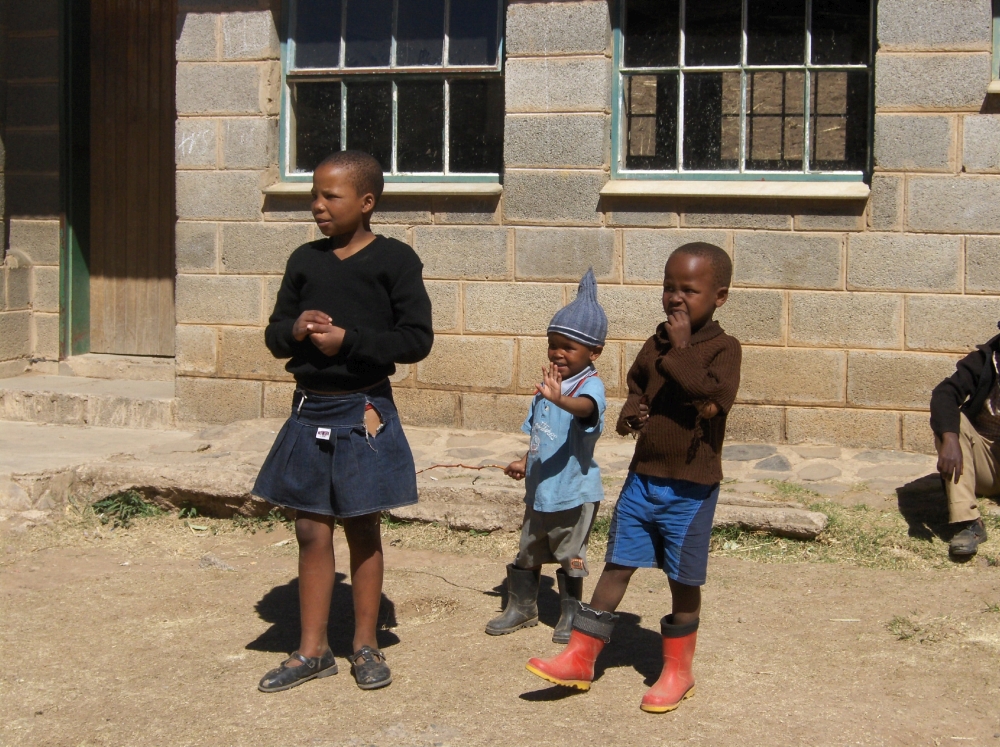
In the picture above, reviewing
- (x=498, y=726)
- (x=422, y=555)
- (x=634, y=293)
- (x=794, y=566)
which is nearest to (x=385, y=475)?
(x=498, y=726)

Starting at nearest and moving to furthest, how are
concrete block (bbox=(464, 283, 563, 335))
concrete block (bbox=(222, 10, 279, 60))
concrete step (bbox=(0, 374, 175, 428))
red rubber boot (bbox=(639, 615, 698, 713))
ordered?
red rubber boot (bbox=(639, 615, 698, 713)) < concrete block (bbox=(464, 283, 563, 335)) < concrete block (bbox=(222, 10, 279, 60)) < concrete step (bbox=(0, 374, 175, 428))

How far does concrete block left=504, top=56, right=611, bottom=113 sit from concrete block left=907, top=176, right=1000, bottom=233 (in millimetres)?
1778

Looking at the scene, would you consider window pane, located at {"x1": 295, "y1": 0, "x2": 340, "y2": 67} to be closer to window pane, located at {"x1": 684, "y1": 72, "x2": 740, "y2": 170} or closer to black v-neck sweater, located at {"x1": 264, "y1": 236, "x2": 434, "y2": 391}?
window pane, located at {"x1": 684, "y1": 72, "x2": 740, "y2": 170}

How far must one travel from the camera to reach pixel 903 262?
6.28 metres

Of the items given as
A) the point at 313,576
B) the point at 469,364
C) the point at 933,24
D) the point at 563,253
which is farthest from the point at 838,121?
the point at 313,576

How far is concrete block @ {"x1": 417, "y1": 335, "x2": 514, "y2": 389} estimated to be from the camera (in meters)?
6.92

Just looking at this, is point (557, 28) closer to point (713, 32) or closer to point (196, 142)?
point (713, 32)

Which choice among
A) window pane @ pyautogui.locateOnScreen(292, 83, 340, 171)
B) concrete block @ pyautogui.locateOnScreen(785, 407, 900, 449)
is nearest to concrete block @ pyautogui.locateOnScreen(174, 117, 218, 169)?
window pane @ pyautogui.locateOnScreen(292, 83, 340, 171)

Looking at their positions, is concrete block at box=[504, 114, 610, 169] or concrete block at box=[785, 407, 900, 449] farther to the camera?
concrete block at box=[504, 114, 610, 169]

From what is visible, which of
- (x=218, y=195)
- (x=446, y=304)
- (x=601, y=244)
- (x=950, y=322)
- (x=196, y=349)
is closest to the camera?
(x=950, y=322)

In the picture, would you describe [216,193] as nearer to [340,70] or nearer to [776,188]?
[340,70]

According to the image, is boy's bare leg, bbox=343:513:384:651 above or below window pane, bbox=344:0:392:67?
below

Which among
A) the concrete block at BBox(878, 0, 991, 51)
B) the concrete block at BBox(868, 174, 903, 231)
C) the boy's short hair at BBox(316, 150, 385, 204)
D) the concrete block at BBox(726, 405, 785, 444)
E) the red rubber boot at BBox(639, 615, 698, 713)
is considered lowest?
the red rubber boot at BBox(639, 615, 698, 713)

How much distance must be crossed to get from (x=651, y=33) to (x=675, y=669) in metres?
4.28
